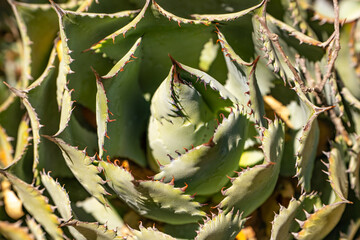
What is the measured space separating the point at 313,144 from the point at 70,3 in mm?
797

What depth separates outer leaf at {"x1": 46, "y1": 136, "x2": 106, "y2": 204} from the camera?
1.07 metres

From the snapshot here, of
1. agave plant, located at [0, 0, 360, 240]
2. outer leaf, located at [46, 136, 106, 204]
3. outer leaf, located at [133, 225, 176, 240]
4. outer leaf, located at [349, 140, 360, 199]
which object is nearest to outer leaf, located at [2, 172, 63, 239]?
agave plant, located at [0, 0, 360, 240]

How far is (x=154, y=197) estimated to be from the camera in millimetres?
1056

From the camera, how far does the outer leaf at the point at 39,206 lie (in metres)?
1.15

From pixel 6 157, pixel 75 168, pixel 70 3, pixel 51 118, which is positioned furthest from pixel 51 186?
pixel 70 3

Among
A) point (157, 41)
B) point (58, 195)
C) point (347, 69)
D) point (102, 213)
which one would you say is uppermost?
point (157, 41)

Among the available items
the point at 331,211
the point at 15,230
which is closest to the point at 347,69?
the point at 331,211

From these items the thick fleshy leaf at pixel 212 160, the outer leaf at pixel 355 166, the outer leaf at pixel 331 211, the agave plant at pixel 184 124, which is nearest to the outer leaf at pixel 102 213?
the agave plant at pixel 184 124

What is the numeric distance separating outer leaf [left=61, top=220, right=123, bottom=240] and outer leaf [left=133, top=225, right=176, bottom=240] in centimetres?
6

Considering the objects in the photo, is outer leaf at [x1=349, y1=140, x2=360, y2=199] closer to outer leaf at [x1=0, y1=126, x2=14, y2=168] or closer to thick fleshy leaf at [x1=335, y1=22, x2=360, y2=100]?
thick fleshy leaf at [x1=335, y1=22, x2=360, y2=100]

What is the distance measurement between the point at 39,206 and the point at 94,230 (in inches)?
7.1

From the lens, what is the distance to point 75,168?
1.13 m

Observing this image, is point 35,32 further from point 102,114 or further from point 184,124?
point 184,124

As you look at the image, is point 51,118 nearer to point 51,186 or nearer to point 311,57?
point 51,186
